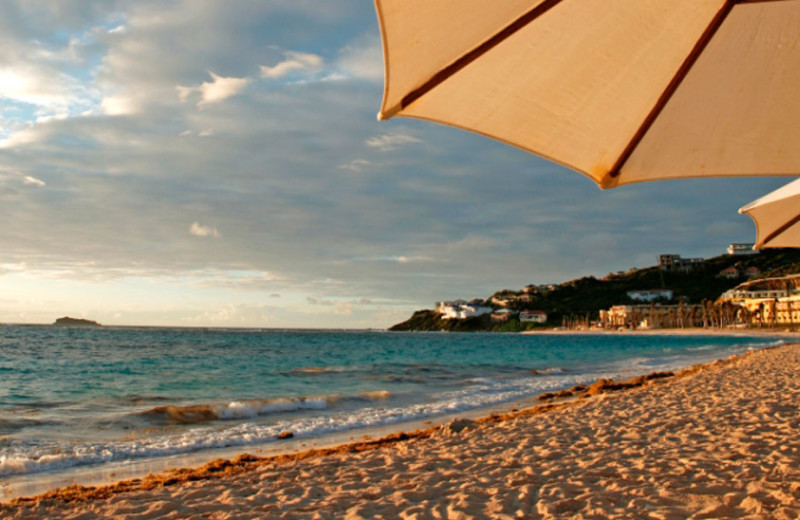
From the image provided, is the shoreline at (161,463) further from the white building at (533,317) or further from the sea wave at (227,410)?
the white building at (533,317)

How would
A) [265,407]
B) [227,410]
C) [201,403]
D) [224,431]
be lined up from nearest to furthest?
[224,431], [227,410], [265,407], [201,403]

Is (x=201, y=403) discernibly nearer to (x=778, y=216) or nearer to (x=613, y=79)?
(x=778, y=216)

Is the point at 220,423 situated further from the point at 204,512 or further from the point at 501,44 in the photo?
the point at 501,44

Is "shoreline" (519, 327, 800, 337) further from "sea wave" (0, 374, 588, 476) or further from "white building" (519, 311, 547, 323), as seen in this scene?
"sea wave" (0, 374, 588, 476)

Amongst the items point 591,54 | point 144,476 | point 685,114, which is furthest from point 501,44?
point 144,476

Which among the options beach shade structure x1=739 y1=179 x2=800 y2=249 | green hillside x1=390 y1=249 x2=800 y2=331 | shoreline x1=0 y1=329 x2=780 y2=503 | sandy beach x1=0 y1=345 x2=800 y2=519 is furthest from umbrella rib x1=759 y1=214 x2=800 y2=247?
green hillside x1=390 y1=249 x2=800 y2=331

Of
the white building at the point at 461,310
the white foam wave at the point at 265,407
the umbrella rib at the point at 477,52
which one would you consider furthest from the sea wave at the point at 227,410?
A: the white building at the point at 461,310

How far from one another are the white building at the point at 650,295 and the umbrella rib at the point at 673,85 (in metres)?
131

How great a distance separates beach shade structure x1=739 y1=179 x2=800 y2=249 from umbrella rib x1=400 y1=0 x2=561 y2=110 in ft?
6.31

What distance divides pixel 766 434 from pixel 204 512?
19.8 feet

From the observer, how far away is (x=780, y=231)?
3.63 metres

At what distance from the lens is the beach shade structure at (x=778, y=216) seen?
125 inches

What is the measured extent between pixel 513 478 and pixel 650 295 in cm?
13043

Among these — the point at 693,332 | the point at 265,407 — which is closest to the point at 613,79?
the point at 265,407
